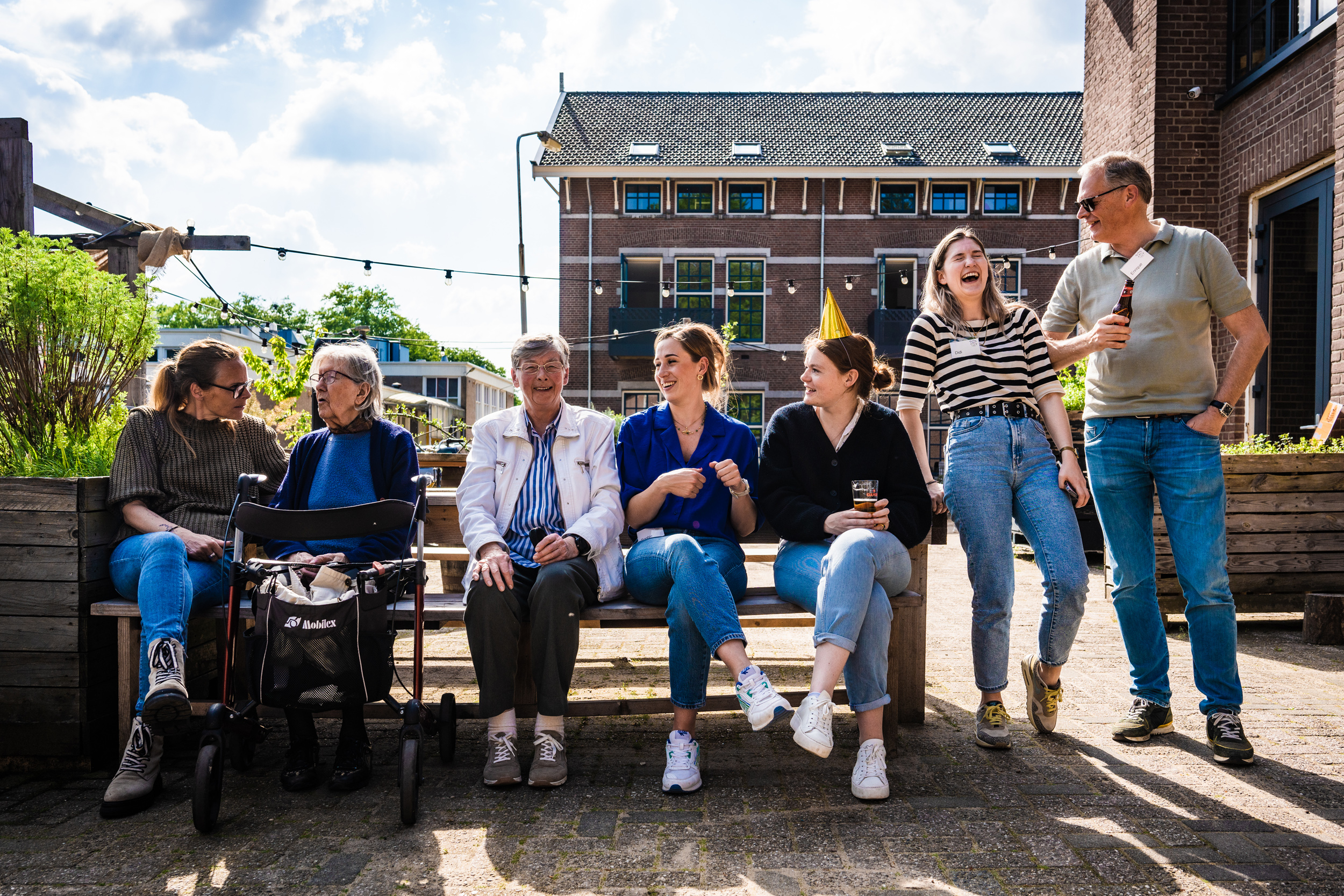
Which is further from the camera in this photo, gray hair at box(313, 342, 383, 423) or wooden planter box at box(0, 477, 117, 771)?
gray hair at box(313, 342, 383, 423)

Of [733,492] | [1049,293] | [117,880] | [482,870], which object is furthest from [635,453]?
[1049,293]

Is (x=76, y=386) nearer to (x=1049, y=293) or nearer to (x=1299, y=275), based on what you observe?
(x=1299, y=275)

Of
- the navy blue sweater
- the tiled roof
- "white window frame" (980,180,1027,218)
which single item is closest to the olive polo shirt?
the navy blue sweater

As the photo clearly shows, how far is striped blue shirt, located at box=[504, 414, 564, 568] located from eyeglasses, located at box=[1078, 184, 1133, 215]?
210cm

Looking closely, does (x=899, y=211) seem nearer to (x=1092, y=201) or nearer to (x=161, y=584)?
(x=1092, y=201)

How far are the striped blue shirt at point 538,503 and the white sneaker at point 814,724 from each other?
3.47 ft

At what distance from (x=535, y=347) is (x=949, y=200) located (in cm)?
2466

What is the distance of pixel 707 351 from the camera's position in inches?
139

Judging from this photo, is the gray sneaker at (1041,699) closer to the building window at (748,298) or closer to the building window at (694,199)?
the building window at (748,298)

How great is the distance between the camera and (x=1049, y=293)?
84.0 ft

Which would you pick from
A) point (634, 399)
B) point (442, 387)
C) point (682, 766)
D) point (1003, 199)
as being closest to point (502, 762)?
point (682, 766)

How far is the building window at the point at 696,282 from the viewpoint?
25781 millimetres

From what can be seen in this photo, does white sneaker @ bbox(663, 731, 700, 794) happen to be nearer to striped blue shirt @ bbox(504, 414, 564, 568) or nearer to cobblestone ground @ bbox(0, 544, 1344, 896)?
cobblestone ground @ bbox(0, 544, 1344, 896)

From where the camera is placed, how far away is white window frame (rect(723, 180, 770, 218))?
2556cm
